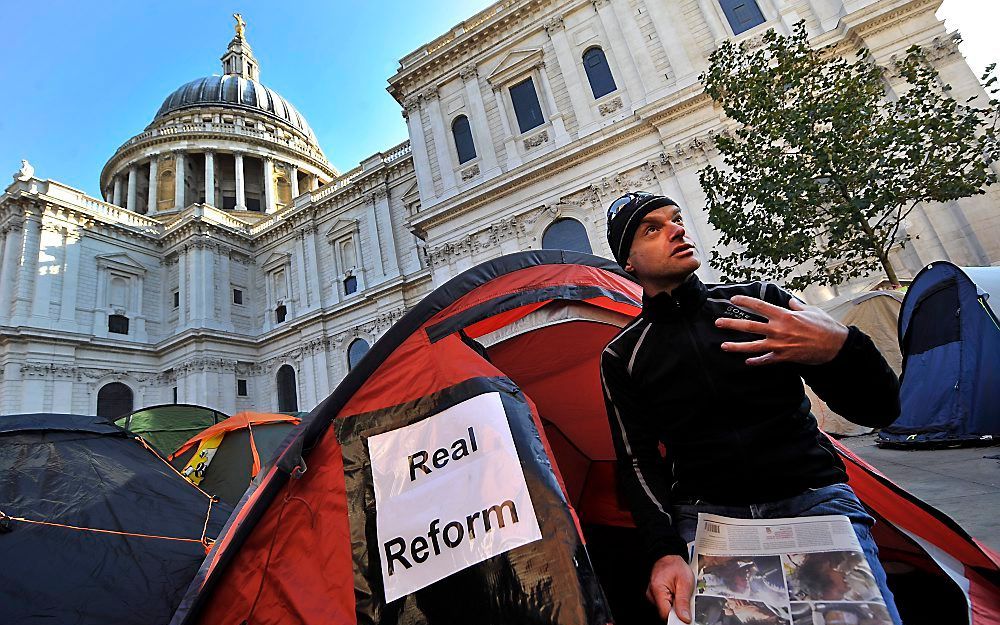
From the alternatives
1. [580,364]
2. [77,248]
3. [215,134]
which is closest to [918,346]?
[580,364]

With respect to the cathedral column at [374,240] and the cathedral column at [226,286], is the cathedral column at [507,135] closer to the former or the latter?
the cathedral column at [374,240]

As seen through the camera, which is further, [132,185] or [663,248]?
[132,185]

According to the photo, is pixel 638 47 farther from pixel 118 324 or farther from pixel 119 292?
pixel 119 292

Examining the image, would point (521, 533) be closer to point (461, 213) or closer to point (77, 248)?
point (461, 213)

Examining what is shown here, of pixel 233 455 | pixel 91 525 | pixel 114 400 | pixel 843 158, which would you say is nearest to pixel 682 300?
pixel 91 525

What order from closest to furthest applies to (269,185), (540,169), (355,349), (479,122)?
1. (540,169)
2. (479,122)
3. (355,349)
4. (269,185)

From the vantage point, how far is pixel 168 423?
9.30 m

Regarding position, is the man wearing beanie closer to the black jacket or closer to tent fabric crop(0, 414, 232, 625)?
the black jacket

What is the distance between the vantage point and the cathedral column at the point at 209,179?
102 ft

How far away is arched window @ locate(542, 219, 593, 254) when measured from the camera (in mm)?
14758

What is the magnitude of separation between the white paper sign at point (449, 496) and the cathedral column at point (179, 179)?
121ft

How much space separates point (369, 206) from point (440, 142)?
25.8 ft

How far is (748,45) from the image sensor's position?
12.9 meters

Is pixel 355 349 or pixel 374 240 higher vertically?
pixel 374 240
